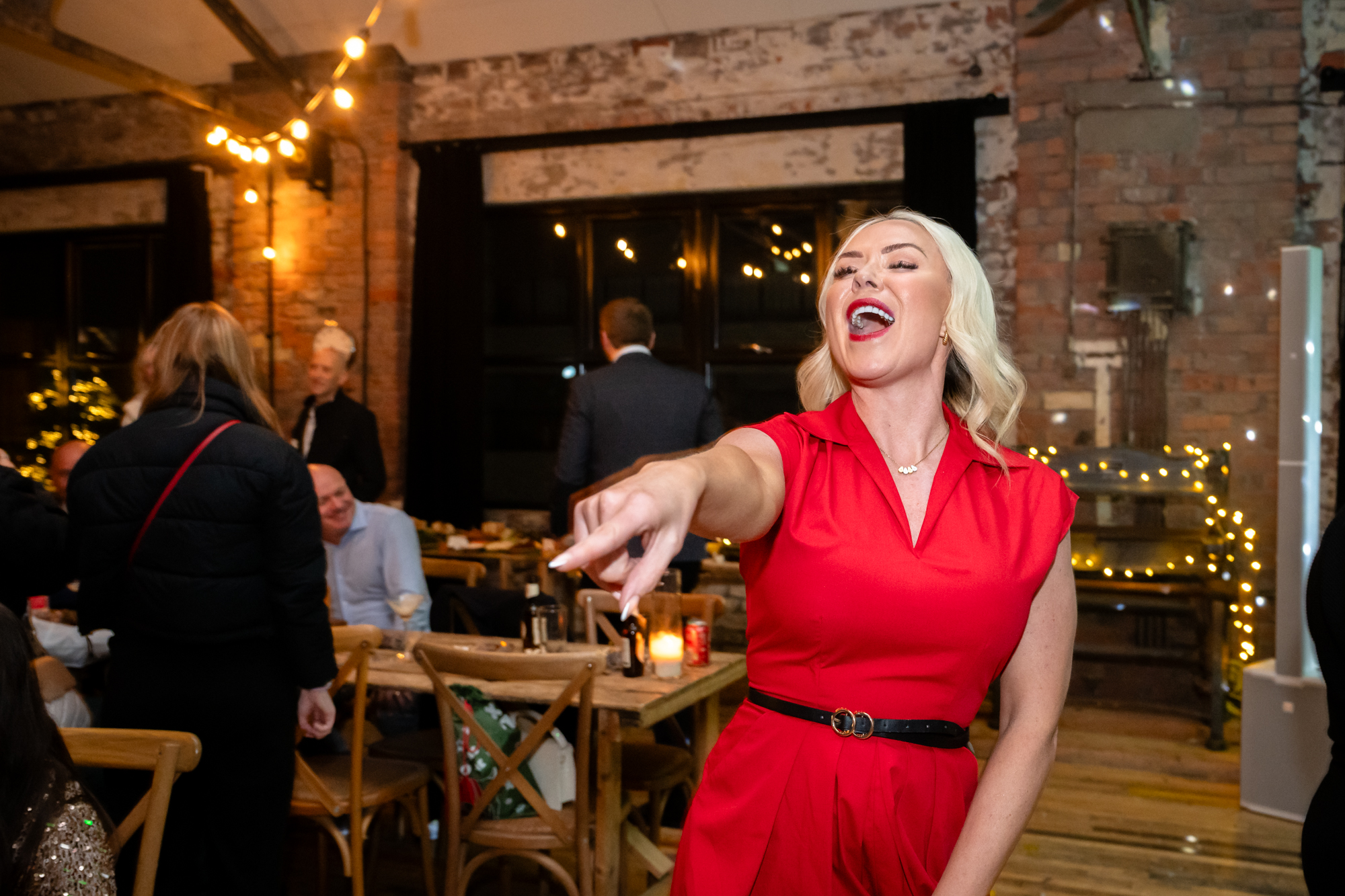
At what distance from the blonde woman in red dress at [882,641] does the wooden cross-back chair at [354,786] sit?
5.59 feet

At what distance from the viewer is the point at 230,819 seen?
7.49ft

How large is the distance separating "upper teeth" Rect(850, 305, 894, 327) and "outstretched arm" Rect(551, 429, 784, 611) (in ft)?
0.93

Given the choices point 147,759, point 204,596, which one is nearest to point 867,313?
point 147,759

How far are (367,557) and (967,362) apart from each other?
2.73 m

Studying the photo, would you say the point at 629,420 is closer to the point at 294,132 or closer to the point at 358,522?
the point at 358,522

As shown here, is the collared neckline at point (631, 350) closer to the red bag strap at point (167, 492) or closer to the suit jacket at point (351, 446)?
the suit jacket at point (351, 446)

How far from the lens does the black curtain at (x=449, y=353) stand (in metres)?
6.18

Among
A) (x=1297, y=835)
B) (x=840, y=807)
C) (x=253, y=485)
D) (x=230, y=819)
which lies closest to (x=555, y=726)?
(x=230, y=819)

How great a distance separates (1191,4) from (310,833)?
526 cm

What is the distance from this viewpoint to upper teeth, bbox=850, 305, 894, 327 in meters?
1.33

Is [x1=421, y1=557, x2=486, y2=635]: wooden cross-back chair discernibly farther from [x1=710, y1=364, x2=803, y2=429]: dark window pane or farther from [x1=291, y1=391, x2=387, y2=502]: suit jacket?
[x1=710, y1=364, x2=803, y2=429]: dark window pane

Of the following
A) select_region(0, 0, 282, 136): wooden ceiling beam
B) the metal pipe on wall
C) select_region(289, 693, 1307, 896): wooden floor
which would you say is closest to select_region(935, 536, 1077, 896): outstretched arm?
select_region(289, 693, 1307, 896): wooden floor

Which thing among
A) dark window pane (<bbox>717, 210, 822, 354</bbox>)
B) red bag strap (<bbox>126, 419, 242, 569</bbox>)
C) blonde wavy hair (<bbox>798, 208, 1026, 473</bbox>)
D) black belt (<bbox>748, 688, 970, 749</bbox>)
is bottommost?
black belt (<bbox>748, 688, 970, 749</bbox>)

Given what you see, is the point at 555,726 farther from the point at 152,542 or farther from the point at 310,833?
the point at 152,542
